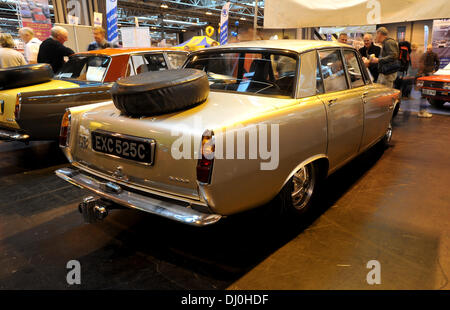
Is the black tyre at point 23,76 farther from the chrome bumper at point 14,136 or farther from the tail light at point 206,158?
the tail light at point 206,158

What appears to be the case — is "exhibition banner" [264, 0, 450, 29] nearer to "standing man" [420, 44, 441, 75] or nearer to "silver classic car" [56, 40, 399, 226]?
"silver classic car" [56, 40, 399, 226]

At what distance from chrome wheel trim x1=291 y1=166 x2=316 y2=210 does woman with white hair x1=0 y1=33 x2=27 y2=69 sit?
18.8 ft

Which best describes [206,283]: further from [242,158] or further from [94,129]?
[94,129]

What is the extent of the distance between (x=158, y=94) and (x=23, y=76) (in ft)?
10.5

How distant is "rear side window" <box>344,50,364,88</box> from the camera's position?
3588 millimetres

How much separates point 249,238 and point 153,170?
1067 mm

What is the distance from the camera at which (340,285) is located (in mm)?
2162

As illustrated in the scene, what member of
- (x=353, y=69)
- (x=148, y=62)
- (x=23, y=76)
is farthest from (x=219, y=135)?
(x=148, y=62)

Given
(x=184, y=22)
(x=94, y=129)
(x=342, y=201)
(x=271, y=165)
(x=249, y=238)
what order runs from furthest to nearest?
(x=184, y=22), (x=342, y=201), (x=249, y=238), (x=94, y=129), (x=271, y=165)

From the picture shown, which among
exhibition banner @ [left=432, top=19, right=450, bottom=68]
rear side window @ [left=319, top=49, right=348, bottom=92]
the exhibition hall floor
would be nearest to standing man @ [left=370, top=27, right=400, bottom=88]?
the exhibition hall floor

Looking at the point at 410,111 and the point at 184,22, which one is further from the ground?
the point at 184,22

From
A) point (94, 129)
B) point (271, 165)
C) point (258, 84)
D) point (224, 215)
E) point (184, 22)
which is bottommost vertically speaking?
point (224, 215)

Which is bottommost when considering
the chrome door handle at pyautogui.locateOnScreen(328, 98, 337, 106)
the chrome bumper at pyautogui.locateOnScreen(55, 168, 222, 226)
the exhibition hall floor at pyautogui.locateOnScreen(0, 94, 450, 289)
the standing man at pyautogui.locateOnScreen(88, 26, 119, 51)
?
the exhibition hall floor at pyautogui.locateOnScreen(0, 94, 450, 289)

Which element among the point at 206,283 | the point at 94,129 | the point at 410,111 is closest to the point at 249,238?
the point at 206,283
